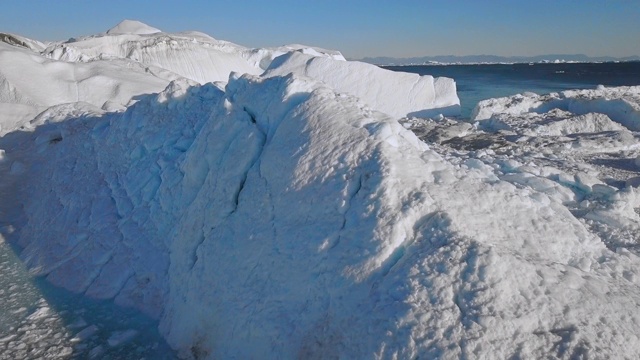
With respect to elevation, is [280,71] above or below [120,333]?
above

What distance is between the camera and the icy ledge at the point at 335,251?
103 inches

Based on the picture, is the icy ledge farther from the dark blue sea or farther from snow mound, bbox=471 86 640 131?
the dark blue sea

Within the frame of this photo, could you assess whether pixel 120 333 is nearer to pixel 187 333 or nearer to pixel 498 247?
pixel 187 333

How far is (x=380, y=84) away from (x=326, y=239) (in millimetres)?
11284

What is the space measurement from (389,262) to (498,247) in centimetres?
82

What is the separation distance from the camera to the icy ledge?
261 cm

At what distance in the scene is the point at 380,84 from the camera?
1380cm

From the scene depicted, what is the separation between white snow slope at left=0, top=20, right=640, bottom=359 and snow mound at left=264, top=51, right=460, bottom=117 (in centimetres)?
728

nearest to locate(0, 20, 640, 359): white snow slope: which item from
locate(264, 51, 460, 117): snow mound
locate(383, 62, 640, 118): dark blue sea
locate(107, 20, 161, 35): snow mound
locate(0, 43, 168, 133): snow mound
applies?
locate(0, 43, 168, 133): snow mound

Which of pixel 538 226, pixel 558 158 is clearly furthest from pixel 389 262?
pixel 558 158

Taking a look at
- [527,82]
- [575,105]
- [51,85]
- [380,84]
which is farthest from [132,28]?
[527,82]

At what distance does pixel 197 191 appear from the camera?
16.3 feet

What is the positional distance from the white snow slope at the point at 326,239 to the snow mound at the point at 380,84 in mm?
7276

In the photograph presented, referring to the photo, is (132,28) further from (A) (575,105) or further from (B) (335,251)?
(B) (335,251)
